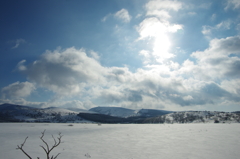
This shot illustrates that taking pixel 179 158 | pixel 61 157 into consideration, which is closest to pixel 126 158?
pixel 179 158

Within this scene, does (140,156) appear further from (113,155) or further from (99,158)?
(99,158)

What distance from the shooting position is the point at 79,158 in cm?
2247

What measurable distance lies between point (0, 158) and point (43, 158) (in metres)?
6.72

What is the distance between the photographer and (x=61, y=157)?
22859 mm

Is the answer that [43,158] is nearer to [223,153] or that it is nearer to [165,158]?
[165,158]

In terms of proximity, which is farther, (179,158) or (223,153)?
(223,153)

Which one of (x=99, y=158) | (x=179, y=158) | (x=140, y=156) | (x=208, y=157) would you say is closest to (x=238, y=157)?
(x=208, y=157)

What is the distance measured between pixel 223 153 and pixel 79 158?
2319 cm

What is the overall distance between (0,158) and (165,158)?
2495cm

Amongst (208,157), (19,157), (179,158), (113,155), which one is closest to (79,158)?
(113,155)

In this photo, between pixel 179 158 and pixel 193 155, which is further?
pixel 193 155

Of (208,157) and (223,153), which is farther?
(223,153)

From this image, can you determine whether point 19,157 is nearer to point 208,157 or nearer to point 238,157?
point 208,157

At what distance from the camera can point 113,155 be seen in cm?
2388
